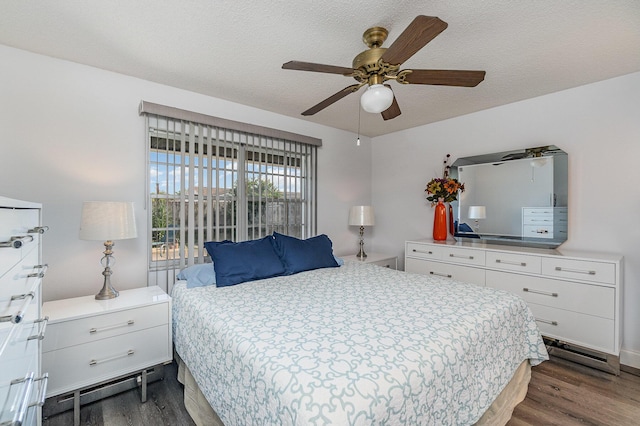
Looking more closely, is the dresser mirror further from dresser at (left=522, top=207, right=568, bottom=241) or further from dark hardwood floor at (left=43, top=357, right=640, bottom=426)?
dark hardwood floor at (left=43, top=357, right=640, bottom=426)

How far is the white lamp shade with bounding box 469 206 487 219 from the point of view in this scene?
3408 mm

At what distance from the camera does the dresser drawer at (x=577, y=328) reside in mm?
2312

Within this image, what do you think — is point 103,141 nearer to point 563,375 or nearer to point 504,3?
point 504,3

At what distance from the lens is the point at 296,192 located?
144 inches

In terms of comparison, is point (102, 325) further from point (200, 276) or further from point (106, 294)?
point (200, 276)

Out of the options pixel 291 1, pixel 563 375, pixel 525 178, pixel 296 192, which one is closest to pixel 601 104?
pixel 525 178

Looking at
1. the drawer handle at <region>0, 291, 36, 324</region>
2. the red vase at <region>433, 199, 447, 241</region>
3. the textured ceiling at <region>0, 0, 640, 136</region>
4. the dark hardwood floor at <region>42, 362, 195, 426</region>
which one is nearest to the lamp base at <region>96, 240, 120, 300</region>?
the dark hardwood floor at <region>42, 362, 195, 426</region>

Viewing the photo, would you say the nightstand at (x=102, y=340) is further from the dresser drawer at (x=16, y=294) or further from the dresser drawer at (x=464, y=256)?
the dresser drawer at (x=464, y=256)

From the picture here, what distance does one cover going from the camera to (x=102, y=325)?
74.7 inches

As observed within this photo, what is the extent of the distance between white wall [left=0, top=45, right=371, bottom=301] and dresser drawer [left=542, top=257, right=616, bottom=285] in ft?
11.1

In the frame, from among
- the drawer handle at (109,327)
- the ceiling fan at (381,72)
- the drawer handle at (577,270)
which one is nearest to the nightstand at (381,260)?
the drawer handle at (577,270)

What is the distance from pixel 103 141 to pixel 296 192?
1.97m

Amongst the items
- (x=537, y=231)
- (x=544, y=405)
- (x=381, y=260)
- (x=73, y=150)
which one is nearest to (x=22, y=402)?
(x=73, y=150)

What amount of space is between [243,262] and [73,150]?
158cm
